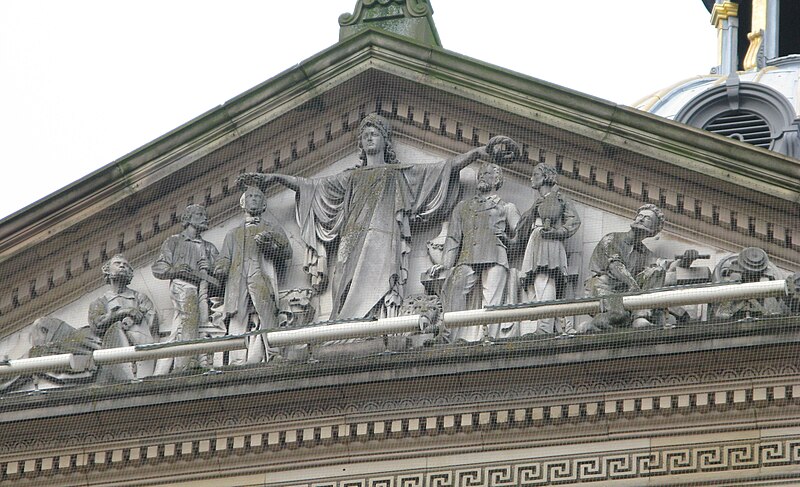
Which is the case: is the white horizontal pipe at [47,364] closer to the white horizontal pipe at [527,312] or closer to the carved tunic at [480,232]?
the carved tunic at [480,232]

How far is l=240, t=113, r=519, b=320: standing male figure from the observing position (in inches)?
1007

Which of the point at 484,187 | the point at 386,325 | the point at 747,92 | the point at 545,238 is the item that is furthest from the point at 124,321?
the point at 747,92

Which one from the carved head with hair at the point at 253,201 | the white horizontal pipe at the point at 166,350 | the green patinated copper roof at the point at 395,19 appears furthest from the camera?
the green patinated copper roof at the point at 395,19

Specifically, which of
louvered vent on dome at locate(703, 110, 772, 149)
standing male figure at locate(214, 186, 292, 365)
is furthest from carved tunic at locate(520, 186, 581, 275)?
louvered vent on dome at locate(703, 110, 772, 149)

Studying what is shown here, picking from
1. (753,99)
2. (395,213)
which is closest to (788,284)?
(395,213)

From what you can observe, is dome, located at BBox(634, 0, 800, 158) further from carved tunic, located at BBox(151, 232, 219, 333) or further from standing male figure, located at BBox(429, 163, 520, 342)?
carved tunic, located at BBox(151, 232, 219, 333)

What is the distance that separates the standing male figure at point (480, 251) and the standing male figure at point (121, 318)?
122 inches

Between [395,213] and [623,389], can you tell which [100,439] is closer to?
[395,213]

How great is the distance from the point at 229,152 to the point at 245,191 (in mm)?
534

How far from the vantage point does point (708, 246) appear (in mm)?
25422

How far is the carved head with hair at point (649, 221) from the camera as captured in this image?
25312 millimetres

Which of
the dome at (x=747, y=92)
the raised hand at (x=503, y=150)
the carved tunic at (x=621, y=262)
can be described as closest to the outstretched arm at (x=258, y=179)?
the raised hand at (x=503, y=150)

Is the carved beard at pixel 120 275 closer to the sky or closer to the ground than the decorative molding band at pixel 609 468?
closer to the sky

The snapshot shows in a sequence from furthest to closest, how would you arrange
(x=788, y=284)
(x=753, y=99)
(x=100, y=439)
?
(x=753, y=99), (x=100, y=439), (x=788, y=284)
